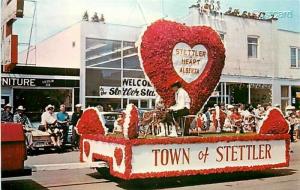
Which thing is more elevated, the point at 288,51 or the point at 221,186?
the point at 288,51

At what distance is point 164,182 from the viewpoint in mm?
7543

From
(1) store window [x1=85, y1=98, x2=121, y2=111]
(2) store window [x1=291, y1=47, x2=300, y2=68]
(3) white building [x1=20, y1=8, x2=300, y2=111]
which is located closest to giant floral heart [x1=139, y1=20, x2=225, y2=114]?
(3) white building [x1=20, y1=8, x2=300, y2=111]

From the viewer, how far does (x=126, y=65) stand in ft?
58.2

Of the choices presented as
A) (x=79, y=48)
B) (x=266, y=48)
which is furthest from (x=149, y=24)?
(x=266, y=48)

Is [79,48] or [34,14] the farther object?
[79,48]

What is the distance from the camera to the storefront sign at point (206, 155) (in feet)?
22.1

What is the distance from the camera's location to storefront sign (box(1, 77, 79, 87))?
1437 centimetres

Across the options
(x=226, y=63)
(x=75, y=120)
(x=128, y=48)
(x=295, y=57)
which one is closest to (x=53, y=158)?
(x=75, y=120)

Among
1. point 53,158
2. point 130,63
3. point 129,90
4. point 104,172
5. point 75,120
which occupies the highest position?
point 130,63

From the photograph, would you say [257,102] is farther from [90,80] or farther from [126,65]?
[90,80]

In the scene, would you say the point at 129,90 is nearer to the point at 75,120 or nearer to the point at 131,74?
the point at 131,74

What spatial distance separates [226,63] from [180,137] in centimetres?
1347

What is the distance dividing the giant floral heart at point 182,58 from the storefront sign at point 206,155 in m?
1.54

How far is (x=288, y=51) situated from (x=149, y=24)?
1390 centimetres
